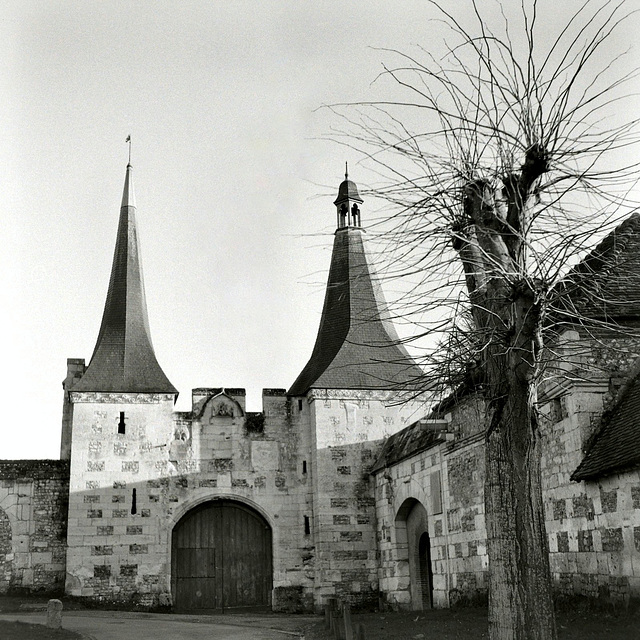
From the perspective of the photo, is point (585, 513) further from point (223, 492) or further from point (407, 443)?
point (223, 492)

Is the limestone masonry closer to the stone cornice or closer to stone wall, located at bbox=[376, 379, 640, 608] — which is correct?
the stone cornice

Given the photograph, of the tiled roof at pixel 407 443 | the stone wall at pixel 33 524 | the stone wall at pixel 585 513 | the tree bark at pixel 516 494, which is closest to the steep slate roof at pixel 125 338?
the stone wall at pixel 33 524

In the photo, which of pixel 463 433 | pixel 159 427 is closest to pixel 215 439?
pixel 159 427

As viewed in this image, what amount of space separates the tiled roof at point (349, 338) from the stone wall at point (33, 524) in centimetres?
610

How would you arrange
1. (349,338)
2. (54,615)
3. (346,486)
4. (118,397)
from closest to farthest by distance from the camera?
1. (54,615)
2. (346,486)
3. (118,397)
4. (349,338)

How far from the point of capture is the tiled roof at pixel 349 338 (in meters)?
19.8

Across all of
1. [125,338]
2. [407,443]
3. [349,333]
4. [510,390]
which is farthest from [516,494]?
[125,338]

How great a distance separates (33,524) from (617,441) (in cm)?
1357

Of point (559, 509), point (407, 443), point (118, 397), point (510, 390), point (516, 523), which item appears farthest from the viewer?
point (118, 397)

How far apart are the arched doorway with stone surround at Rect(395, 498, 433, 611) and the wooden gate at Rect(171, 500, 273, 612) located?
3.51 m

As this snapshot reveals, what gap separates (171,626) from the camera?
13.9 m

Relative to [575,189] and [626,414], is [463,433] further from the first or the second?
[575,189]

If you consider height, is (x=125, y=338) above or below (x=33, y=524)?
above

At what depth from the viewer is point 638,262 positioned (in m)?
11.3
